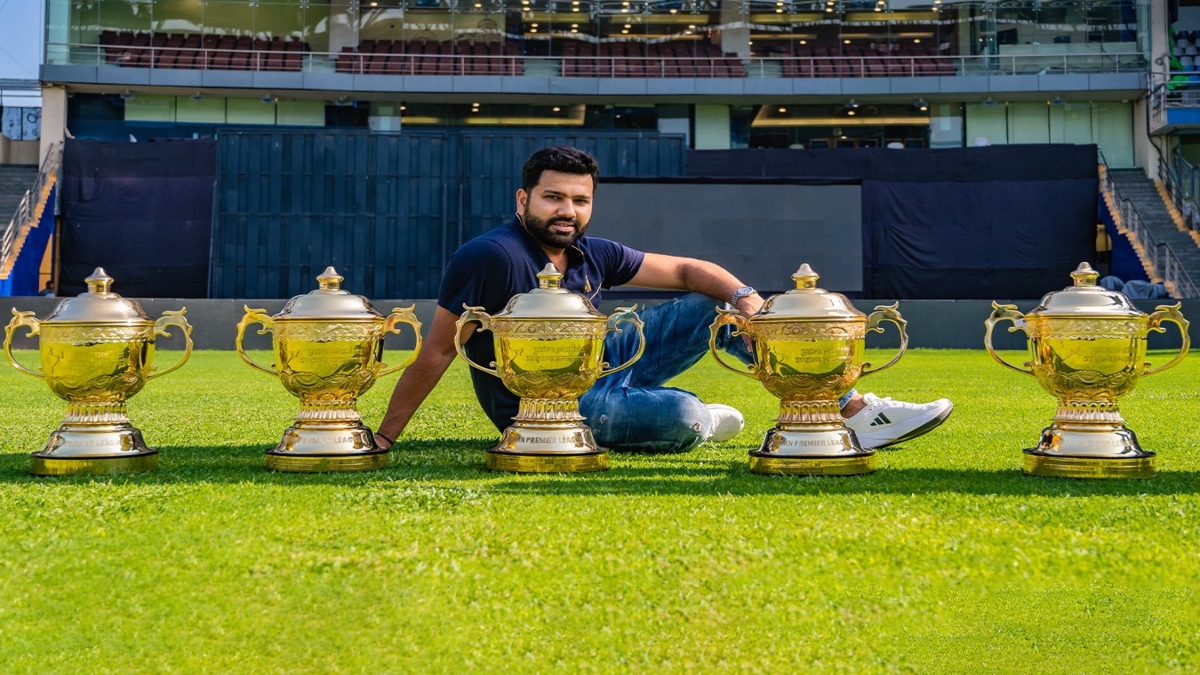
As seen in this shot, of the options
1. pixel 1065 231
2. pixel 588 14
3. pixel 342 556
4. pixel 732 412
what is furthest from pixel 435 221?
pixel 342 556

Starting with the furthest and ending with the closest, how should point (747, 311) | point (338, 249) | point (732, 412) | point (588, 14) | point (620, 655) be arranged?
point (588, 14) < point (338, 249) < point (732, 412) < point (747, 311) < point (620, 655)

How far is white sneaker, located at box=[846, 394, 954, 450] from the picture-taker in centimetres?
274

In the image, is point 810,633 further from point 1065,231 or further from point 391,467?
point 1065,231

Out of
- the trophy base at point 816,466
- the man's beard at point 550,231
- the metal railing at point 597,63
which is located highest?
the metal railing at point 597,63

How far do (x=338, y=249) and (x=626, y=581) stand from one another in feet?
58.7

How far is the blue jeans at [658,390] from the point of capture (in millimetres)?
2822

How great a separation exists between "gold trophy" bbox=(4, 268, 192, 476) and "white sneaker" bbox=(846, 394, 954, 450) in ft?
5.20

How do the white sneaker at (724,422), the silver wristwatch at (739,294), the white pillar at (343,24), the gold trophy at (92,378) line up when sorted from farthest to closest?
the white pillar at (343,24) < the white sneaker at (724,422) < the silver wristwatch at (739,294) < the gold trophy at (92,378)

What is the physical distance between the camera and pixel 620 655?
1211 millimetres

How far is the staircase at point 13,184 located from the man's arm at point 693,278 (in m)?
20.2

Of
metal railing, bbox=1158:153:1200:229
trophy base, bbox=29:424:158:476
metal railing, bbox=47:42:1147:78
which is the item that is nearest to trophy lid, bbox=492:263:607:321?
trophy base, bbox=29:424:158:476

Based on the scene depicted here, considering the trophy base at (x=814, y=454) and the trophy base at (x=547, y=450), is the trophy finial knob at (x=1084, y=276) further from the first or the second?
the trophy base at (x=547, y=450)

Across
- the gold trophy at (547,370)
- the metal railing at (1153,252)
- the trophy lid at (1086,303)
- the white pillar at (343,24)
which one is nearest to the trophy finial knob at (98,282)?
the gold trophy at (547,370)

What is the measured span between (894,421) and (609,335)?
2.57 ft
